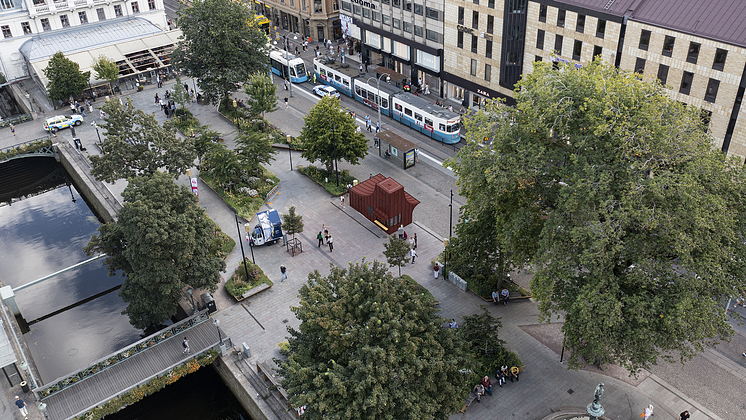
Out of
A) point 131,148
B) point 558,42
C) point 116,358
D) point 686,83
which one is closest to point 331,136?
point 131,148

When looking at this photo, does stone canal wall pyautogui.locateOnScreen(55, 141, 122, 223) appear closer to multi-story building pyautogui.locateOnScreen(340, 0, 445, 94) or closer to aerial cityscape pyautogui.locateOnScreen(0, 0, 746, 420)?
aerial cityscape pyautogui.locateOnScreen(0, 0, 746, 420)

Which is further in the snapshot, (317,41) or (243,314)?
(317,41)

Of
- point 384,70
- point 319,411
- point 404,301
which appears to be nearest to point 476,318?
point 404,301

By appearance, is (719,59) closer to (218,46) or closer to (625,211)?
(625,211)

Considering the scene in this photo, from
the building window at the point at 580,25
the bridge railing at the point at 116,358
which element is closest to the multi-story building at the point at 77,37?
the bridge railing at the point at 116,358

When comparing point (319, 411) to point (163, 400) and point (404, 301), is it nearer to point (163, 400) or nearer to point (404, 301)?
point (404, 301)

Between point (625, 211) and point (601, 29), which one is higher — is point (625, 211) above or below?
below
